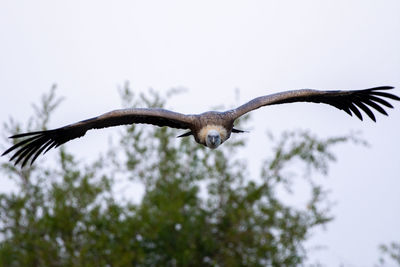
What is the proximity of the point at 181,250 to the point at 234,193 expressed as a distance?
1754mm

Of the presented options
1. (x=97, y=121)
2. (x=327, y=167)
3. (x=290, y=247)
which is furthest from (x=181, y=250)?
(x=97, y=121)

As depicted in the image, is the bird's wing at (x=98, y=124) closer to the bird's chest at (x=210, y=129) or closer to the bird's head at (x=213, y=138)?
the bird's chest at (x=210, y=129)

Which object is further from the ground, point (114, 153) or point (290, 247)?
point (114, 153)

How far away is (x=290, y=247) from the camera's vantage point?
17.2m

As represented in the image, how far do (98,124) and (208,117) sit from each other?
1.31 meters

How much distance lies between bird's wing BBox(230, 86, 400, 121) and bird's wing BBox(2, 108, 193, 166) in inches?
29.4

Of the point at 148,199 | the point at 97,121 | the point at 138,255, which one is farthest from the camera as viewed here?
the point at 148,199

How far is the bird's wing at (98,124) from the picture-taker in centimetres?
938

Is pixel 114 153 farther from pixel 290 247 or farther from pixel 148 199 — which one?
pixel 290 247

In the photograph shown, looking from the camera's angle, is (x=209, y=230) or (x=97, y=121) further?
(x=209, y=230)

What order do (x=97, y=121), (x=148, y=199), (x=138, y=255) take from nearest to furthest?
(x=97, y=121), (x=138, y=255), (x=148, y=199)

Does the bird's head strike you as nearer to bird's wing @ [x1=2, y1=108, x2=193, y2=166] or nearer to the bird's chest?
the bird's chest

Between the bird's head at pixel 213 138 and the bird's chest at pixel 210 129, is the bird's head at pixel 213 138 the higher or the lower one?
the lower one

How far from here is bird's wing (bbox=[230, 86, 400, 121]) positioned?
371 inches
